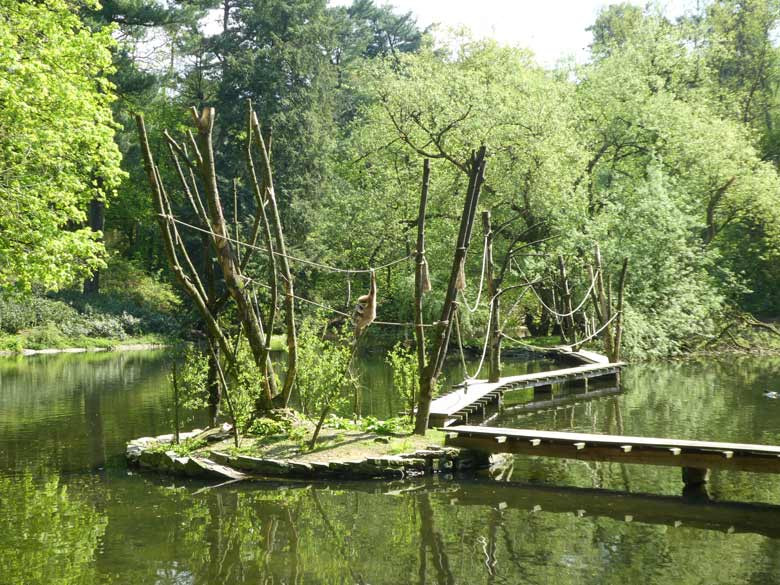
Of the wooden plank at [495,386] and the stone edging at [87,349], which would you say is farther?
the stone edging at [87,349]

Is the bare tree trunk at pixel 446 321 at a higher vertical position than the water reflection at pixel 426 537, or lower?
higher

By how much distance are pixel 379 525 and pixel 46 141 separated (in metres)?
8.16

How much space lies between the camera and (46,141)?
12930 millimetres

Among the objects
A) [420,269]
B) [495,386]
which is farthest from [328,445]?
[495,386]

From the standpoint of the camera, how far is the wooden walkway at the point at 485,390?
13984 mm

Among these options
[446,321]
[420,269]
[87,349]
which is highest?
[420,269]

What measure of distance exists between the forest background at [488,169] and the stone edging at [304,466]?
9280 mm

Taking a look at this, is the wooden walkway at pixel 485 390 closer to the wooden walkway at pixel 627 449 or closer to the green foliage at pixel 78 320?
the wooden walkway at pixel 627 449

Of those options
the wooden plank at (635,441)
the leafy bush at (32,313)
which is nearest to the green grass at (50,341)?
the leafy bush at (32,313)

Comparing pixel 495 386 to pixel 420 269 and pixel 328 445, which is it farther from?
pixel 328 445

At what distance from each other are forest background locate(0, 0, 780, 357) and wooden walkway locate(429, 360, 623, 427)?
6.56 ft

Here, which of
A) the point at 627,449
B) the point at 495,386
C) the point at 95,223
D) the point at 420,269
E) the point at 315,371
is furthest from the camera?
the point at 95,223

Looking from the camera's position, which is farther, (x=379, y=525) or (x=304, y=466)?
(x=304, y=466)

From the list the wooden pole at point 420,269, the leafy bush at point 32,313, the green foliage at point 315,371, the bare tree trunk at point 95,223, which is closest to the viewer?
the wooden pole at point 420,269
